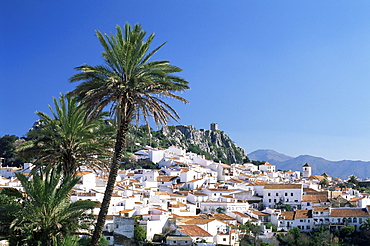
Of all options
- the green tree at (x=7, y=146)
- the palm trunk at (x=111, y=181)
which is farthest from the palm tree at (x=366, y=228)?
the green tree at (x=7, y=146)

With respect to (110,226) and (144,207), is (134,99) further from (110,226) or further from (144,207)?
(144,207)

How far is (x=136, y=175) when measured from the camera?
214ft

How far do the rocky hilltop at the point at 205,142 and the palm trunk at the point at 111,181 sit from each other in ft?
339

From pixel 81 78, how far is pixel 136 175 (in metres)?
54.1

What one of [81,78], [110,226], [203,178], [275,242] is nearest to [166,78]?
[81,78]

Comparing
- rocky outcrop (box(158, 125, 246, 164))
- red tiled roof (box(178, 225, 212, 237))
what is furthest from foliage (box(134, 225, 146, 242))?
rocky outcrop (box(158, 125, 246, 164))

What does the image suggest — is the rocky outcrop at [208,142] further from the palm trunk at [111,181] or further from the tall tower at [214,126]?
the palm trunk at [111,181]

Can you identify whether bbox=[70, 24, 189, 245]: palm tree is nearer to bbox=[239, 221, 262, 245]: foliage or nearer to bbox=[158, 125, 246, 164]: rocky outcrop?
bbox=[239, 221, 262, 245]: foliage

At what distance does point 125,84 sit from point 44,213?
13.2 feet

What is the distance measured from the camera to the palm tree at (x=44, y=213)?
11.5m

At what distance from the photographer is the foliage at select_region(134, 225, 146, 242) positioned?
36.4 meters

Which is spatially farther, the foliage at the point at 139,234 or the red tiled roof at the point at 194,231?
the red tiled roof at the point at 194,231

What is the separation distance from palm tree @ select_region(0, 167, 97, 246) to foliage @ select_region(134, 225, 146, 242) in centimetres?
2518

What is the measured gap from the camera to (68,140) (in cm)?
1358
